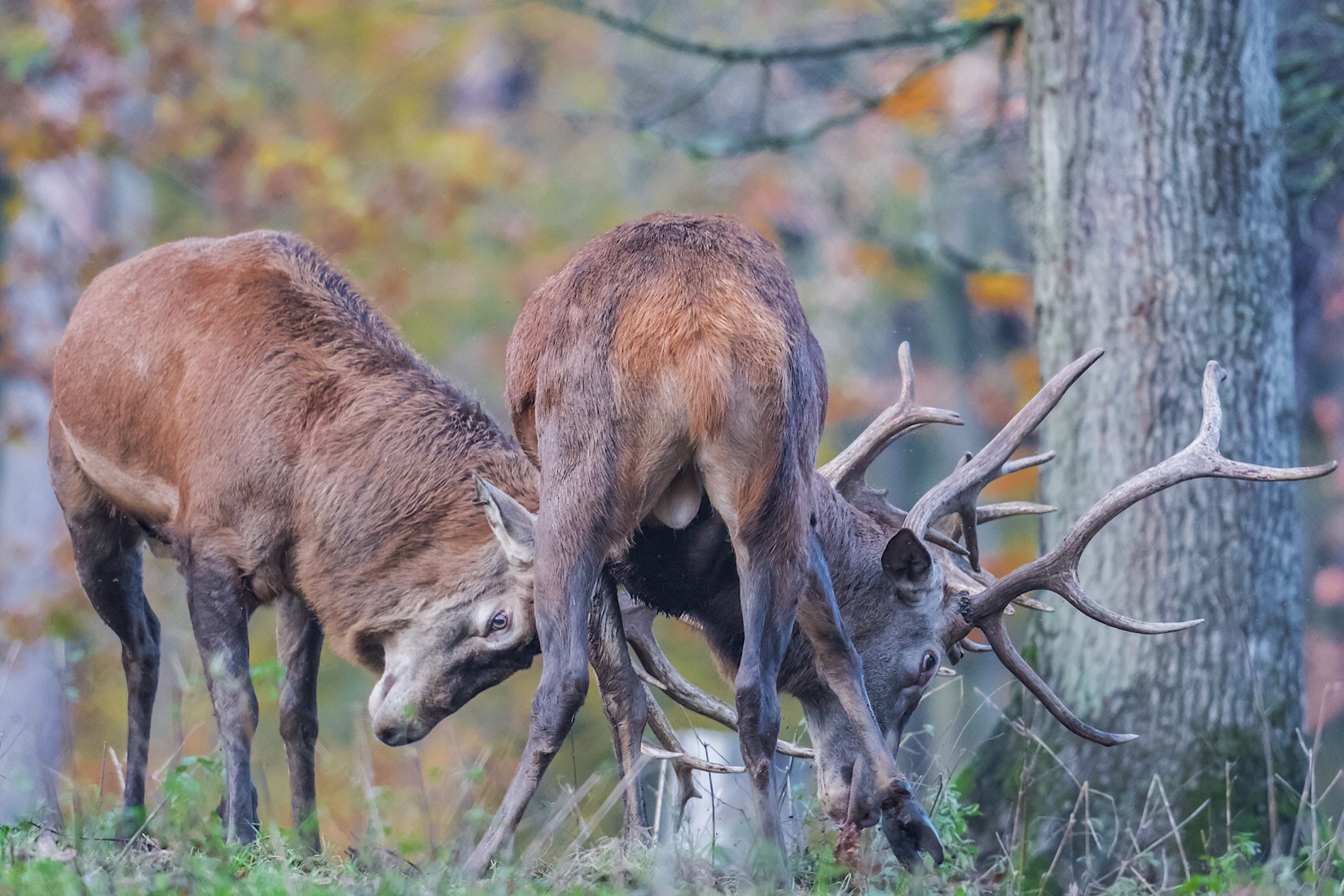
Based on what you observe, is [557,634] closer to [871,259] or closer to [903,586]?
[903,586]

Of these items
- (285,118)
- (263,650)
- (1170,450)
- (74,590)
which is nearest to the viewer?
(1170,450)

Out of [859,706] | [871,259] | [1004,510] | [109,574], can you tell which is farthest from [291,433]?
[871,259]

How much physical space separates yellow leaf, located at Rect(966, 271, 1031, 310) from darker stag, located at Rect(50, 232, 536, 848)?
10.2 m

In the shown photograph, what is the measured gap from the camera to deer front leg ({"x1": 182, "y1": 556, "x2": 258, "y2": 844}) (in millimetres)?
4832

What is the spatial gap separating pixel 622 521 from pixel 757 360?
62 cm

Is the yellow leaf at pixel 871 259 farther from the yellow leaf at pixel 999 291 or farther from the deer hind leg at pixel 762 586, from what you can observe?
the deer hind leg at pixel 762 586

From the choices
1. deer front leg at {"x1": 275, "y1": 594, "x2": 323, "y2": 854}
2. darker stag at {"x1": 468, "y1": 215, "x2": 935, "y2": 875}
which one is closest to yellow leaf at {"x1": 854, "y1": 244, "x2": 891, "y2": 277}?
deer front leg at {"x1": 275, "y1": 594, "x2": 323, "y2": 854}

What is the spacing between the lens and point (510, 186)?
591 inches

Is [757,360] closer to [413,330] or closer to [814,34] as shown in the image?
[814,34]

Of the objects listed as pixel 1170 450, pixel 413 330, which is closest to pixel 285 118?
pixel 413 330

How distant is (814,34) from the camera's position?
12.5 metres

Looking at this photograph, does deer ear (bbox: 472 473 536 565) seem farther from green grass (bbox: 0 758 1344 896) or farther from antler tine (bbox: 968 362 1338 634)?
antler tine (bbox: 968 362 1338 634)

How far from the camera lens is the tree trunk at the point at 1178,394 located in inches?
229

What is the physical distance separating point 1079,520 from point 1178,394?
1.14 m
